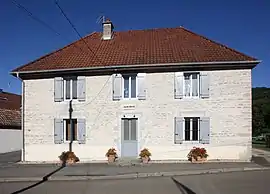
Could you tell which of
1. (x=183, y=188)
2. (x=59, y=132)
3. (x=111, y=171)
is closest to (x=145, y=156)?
(x=111, y=171)

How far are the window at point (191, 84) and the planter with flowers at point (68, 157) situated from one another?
6.80 meters

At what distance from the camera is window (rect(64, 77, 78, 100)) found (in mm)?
18875

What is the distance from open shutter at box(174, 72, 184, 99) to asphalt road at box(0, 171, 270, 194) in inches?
225

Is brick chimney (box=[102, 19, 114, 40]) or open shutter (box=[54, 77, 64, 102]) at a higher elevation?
brick chimney (box=[102, 19, 114, 40])

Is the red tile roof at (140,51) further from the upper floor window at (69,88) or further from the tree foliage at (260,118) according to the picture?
the tree foliage at (260,118)

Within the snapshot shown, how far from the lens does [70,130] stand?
18.7 m

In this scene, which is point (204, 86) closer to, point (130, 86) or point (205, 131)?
point (205, 131)

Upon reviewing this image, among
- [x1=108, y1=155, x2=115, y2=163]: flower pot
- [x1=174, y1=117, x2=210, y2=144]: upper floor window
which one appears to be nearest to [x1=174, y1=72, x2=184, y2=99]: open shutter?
[x1=174, y1=117, x2=210, y2=144]: upper floor window

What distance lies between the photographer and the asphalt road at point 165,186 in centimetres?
983

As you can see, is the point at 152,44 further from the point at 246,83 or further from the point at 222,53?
the point at 246,83

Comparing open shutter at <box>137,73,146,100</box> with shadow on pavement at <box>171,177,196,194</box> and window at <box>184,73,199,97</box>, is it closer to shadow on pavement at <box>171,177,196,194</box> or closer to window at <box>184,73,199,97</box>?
window at <box>184,73,199,97</box>

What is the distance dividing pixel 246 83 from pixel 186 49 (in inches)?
154

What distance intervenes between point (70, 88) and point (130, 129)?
13.5 ft

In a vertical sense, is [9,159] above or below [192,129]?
below
